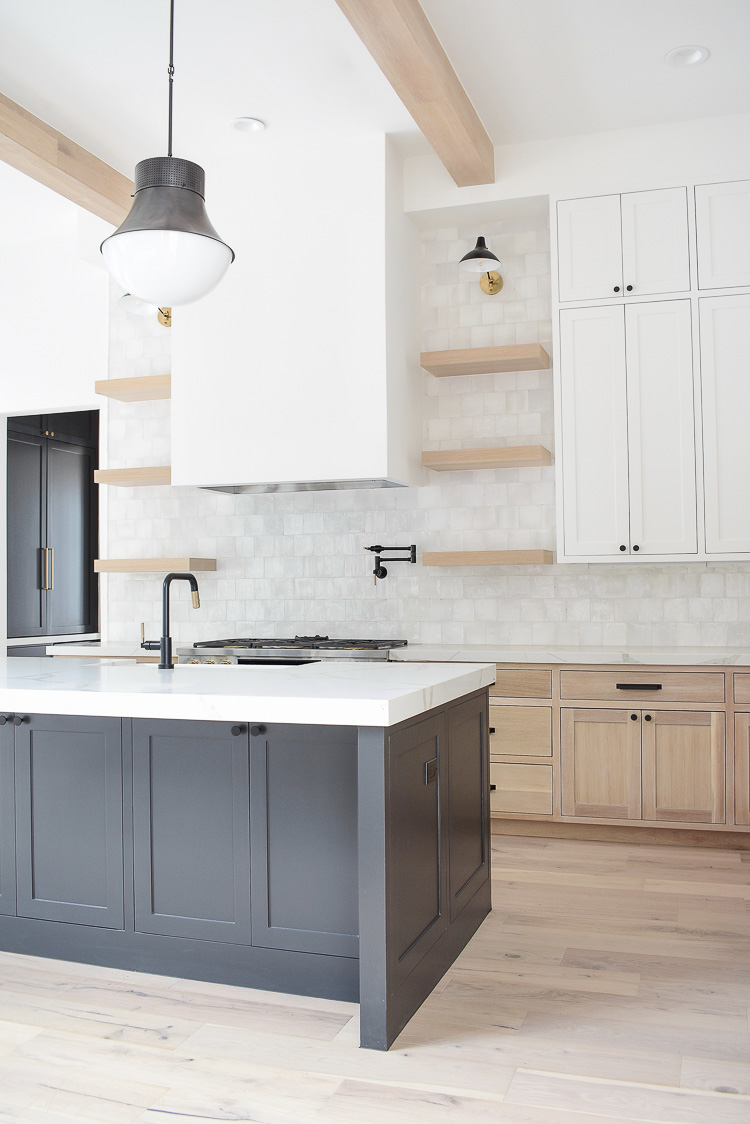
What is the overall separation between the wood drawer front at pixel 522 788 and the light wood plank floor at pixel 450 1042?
43.6 inches

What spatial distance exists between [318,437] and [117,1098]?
317cm

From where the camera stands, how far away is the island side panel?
7.63ft

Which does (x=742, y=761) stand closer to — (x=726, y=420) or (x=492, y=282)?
(x=726, y=420)

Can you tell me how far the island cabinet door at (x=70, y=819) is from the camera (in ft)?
9.15

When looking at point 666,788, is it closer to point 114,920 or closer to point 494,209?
point 114,920

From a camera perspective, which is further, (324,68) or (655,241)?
(655,241)

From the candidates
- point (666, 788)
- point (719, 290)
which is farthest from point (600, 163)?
point (666, 788)

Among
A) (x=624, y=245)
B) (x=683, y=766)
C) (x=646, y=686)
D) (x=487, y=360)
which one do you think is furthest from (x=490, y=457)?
(x=683, y=766)

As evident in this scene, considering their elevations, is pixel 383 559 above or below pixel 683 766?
above

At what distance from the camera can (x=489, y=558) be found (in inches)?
185

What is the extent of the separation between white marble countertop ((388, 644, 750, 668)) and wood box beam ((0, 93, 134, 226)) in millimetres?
2739

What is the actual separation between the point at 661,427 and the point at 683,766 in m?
1.59

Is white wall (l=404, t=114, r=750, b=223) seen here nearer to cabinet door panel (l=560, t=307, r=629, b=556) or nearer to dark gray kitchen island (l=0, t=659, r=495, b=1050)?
cabinet door panel (l=560, t=307, r=629, b=556)

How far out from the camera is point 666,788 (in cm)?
420
